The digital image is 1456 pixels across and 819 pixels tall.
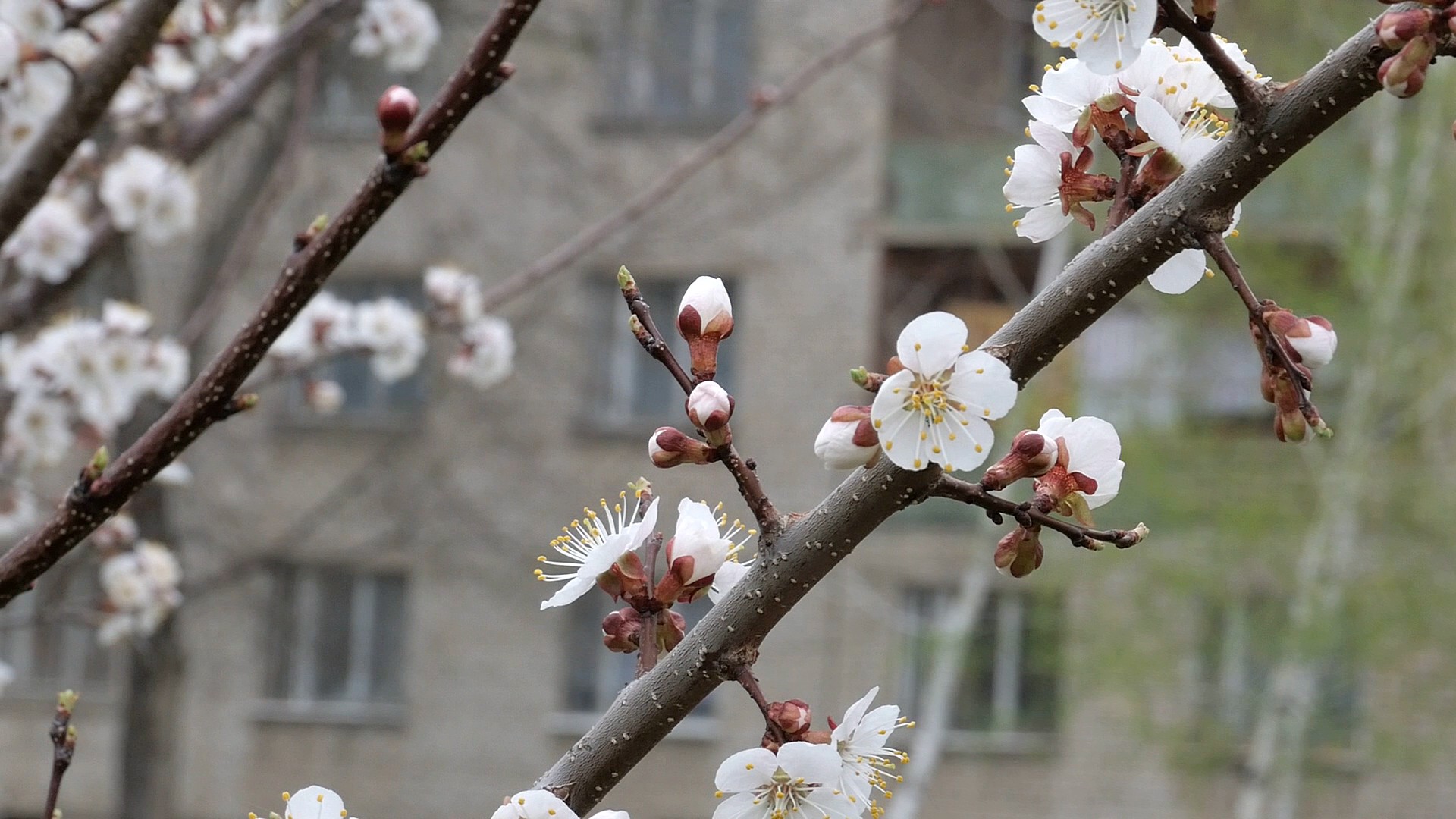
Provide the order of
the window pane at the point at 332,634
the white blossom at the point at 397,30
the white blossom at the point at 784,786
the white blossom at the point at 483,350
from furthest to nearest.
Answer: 1. the window pane at the point at 332,634
2. the white blossom at the point at 483,350
3. the white blossom at the point at 397,30
4. the white blossom at the point at 784,786

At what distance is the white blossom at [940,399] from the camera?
845 mm

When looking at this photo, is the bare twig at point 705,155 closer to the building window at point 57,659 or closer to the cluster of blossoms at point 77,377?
the cluster of blossoms at point 77,377

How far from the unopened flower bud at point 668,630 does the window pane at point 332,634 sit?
Result: 1159 cm

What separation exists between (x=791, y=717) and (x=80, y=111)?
3.77ft

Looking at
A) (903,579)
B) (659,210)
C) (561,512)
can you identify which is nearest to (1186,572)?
(903,579)

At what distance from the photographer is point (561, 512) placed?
1180cm

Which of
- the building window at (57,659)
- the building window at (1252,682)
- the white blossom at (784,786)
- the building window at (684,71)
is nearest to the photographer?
the white blossom at (784,786)

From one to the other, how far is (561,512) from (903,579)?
109 inches

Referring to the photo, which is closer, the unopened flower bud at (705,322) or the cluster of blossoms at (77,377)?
the unopened flower bud at (705,322)

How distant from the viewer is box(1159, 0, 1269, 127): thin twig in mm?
842

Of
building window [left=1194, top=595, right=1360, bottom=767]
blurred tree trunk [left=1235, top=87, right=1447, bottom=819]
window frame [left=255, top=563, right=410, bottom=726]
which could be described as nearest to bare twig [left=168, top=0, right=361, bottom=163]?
blurred tree trunk [left=1235, top=87, right=1447, bottom=819]

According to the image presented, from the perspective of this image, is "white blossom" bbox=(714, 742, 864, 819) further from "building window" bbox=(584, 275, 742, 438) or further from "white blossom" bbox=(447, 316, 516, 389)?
"building window" bbox=(584, 275, 742, 438)

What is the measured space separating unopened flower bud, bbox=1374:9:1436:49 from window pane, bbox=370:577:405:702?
1181 cm

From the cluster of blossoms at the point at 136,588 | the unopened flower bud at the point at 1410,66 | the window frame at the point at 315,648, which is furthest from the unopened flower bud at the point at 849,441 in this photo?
the window frame at the point at 315,648
